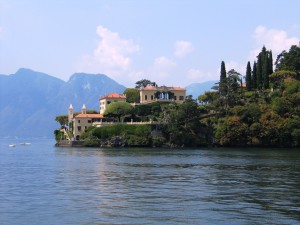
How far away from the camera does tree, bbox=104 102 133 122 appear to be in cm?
14912

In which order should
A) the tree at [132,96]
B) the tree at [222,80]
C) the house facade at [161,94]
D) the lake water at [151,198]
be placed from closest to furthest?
the lake water at [151,198] → the tree at [222,80] → the house facade at [161,94] → the tree at [132,96]

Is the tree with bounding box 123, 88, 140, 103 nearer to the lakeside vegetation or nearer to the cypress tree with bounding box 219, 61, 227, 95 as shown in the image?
the lakeside vegetation

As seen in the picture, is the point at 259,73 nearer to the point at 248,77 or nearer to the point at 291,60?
the point at 248,77

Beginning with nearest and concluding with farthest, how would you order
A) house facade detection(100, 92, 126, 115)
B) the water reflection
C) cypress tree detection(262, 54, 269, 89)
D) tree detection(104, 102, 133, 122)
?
the water reflection → cypress tree detection(262, 54, 269, 89) → tree detection(104, 102, 133, 122) → house facade detection(100, 92, 126, 115)

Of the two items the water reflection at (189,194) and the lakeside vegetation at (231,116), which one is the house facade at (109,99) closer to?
the lakeside vegetation at (231,116)

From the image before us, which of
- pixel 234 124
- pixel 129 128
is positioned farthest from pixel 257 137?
pixel 129 128

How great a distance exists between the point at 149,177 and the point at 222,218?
22951 millimetres

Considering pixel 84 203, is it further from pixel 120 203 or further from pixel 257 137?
pixel 257 137

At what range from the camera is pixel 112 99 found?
16575 centimetres

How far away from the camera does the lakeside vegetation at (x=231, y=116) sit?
4850 inches

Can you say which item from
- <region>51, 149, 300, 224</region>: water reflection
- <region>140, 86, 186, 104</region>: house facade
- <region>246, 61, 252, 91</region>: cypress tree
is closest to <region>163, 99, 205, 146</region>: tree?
<region>246, 61, 252, 91</region>: cypress tree

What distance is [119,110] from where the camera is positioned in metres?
149

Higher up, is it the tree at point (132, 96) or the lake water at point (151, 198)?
the tree at point (132, 96)

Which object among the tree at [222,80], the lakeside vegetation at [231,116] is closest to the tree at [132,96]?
the lakeside vegetation at [231,116]
